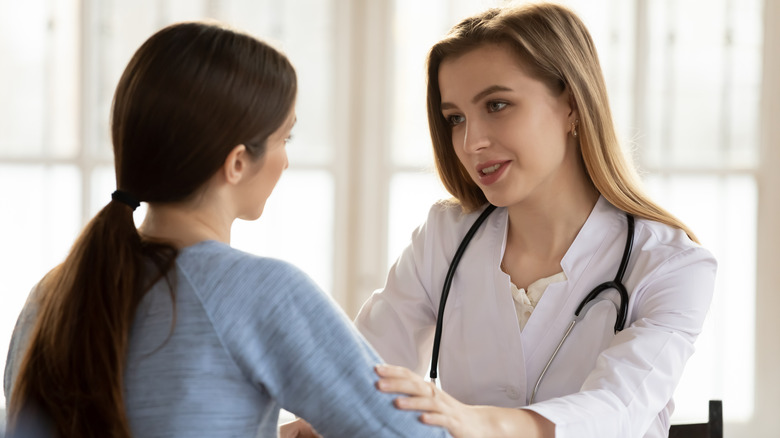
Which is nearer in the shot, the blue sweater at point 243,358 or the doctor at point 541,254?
the blue sweater at point 243,358

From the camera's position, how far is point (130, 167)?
40.8 inches

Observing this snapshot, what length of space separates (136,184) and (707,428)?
3.71ft

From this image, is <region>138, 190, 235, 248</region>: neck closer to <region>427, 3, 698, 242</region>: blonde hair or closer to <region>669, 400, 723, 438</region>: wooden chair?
<region>427, 3, 698, 242</region>: blonde hair

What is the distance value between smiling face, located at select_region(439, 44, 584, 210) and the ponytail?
770 millimetres

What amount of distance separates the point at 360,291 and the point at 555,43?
5.24ft

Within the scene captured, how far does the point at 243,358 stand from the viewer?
3.15ft

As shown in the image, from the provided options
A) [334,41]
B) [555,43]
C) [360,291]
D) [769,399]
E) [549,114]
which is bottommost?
[769,399]

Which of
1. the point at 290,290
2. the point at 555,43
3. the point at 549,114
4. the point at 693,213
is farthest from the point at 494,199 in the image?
the point at 693,213

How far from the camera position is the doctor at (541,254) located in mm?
1471

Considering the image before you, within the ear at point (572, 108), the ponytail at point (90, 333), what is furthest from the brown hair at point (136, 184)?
the ear at point (572, 108)

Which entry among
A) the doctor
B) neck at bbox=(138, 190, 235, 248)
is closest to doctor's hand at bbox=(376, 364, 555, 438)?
the doctor

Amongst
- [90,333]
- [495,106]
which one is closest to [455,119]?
[495,106]

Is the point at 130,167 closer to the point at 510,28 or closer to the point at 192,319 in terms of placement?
the point at 192,319

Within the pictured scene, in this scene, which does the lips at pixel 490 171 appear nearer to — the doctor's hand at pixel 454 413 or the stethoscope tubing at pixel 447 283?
the stethoscope tubing at pixel 447 283
